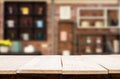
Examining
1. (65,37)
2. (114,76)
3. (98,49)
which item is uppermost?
(114,76)

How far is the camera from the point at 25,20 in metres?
7.68

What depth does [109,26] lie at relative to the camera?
297 inches

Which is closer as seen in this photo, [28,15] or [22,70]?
[22,70]

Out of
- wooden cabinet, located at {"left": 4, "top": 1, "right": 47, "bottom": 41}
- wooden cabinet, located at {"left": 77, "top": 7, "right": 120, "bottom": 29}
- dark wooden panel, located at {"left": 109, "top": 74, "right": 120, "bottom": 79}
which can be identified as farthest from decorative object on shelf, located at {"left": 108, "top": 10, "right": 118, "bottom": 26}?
dark wooden panel, located at {"left": 109, "top": 74, "right": 120, "bottom": 79}

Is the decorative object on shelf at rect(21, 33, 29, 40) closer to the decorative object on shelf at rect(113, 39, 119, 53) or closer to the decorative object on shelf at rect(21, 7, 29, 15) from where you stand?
the decorative object on shelf at rect(21, 7, 29, 15)

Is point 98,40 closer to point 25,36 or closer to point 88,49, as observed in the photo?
point 88,49

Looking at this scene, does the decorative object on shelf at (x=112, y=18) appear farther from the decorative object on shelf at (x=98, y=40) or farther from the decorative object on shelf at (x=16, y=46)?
the decorative object on shelf at (x=16, y=46)

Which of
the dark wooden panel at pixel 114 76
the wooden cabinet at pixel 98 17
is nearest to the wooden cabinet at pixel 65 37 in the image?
the wooden cabinet at pixel 98 17

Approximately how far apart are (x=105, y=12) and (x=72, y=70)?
6.73m

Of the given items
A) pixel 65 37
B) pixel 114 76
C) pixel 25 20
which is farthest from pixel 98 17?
pixel 114 76

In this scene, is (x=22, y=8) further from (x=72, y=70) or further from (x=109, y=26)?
(x=72, y=70)

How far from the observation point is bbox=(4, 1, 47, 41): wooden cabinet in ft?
25.0

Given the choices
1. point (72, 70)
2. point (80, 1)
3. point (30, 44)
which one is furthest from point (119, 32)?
point (72, 70)

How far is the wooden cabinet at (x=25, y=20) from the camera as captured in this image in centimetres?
761
